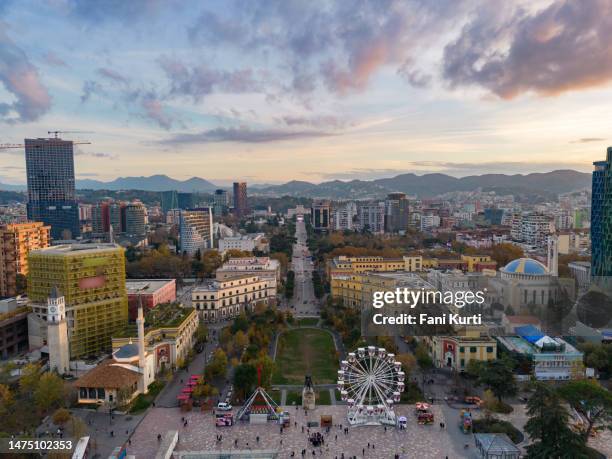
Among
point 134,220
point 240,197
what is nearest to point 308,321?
point 134,220

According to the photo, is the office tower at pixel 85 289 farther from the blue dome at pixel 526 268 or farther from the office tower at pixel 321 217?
the office tower at pixel 321 217

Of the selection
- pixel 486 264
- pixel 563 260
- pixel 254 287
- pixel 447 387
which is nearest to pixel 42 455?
pixel 447 387

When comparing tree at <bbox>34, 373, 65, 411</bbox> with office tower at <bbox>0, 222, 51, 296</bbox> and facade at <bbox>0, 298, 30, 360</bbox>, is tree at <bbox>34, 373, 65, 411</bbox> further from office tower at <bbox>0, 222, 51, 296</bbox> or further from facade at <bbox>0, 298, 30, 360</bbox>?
office tower at <bbox>0, 222, 51, 296</bbox>

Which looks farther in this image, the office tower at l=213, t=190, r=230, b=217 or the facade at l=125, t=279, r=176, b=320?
the office tower at l=213, t=190, r=230, b=217

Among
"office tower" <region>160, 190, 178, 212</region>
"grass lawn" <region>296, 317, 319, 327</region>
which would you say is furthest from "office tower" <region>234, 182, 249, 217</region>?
"grass lawn" <region>296, 317, 319, 327</region>

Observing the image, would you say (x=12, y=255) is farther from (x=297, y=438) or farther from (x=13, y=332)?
(x=297, y=438)

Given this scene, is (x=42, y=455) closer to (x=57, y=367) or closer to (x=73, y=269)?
(x=57, y=367)

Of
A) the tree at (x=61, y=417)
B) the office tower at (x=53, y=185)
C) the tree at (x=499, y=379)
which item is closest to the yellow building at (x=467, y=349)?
the tree at (x=499, y=379)
